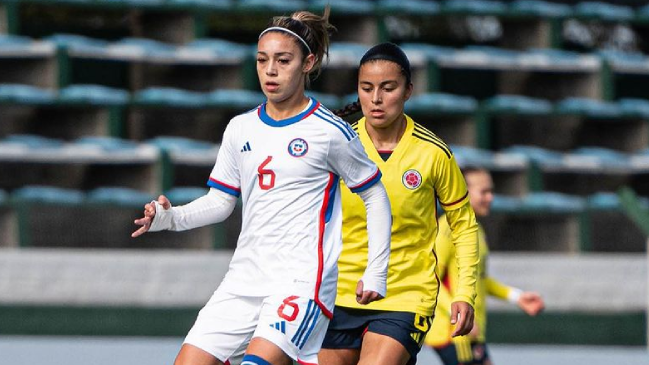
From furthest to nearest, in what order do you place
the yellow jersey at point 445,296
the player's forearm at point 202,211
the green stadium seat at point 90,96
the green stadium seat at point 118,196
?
the green stadium seat at point 90,96 < the green stadium seat at point 118,196 < the yellow jersey at point 445,296 < the player's forearm at point 202,211

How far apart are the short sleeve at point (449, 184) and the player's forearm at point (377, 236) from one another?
349 millimetres

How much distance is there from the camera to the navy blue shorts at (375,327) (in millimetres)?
4719

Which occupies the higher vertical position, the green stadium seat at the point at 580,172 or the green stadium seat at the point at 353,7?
the green stadium seat at the point at 353,7

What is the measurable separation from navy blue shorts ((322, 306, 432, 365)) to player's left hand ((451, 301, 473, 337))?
0.18 meters

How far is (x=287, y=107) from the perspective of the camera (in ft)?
14.4

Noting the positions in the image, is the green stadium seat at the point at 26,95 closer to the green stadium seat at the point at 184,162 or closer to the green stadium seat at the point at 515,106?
the green stadium seat at the point at 184,162

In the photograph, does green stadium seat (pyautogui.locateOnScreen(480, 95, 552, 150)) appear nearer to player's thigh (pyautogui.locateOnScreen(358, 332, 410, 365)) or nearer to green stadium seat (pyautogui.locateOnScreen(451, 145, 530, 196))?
green stadium seat (pyautogui.locateOnScreen(451, 145, 530, 196))

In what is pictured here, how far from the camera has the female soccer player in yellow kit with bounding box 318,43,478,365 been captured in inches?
186

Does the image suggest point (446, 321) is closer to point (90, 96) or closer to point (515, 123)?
point (90, 96)

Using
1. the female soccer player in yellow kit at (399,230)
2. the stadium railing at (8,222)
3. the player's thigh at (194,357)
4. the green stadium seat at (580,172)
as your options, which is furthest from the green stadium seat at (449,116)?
the player's thigh at (194,357)

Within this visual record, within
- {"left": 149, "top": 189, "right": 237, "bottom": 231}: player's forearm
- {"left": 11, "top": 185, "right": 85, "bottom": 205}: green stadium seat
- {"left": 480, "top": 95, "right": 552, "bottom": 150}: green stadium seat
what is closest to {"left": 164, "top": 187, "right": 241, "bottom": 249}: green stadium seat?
{"left": 11, "top": 185, "right": 85, "bottom": 205}: green stadium seat

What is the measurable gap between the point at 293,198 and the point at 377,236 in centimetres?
34

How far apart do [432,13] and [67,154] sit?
4.20 meters

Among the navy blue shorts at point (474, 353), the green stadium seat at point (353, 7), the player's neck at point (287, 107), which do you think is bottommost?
the navy blue shorts at point (474, 353)
